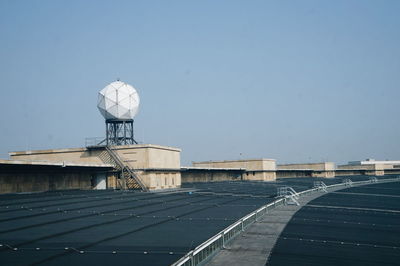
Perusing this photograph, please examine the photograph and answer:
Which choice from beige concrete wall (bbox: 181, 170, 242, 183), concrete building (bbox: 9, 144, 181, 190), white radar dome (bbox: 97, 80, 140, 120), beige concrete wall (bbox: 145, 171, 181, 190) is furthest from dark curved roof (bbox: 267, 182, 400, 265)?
beige concrete wall (bbox: 181, 170, 242, 183)

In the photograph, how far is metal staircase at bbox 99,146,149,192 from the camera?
54.6 meters

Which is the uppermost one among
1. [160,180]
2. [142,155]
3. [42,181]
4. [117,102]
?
[117,102]

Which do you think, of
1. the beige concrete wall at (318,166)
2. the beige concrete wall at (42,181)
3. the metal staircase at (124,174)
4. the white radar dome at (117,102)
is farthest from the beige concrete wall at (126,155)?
the beige concrete wall at (318,166)

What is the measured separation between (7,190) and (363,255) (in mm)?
36727

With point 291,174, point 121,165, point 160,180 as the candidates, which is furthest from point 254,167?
point 121,165

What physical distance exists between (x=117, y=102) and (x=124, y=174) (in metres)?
15.3

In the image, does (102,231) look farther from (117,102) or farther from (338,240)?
(117,102)

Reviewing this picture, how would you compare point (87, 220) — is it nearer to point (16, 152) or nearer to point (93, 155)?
point (93, 155)

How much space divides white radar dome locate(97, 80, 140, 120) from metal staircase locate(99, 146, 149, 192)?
35.0 ft

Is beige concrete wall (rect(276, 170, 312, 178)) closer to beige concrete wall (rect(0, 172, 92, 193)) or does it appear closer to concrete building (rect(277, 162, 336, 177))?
concrete building (rect(277, 162, 336, 177))

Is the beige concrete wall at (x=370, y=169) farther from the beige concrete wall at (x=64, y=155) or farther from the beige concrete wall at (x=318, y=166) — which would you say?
the beige concrete wall at (x=64, y=155)

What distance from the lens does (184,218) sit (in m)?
27.8

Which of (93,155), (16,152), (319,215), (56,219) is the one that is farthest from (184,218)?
(16,152)

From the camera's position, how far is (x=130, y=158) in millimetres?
56906
